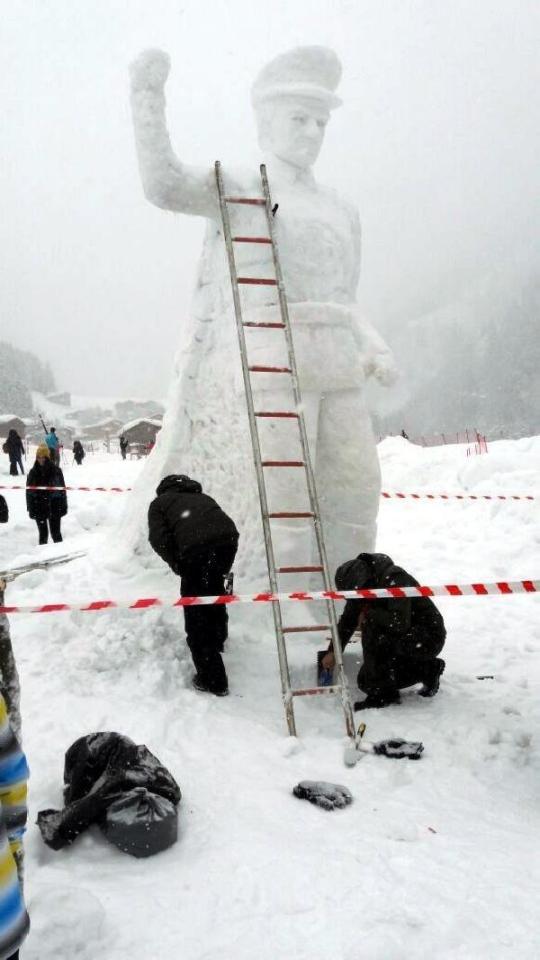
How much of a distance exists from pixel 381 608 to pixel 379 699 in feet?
1.74

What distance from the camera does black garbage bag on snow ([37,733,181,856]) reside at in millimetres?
2324

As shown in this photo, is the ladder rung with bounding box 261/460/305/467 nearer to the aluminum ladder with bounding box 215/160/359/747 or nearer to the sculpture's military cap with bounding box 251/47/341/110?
the aluminum ladder with bounding box 215/160/359/747

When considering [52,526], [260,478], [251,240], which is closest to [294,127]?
[251,240]

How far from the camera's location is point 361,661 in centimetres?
451

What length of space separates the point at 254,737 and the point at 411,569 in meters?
4.42

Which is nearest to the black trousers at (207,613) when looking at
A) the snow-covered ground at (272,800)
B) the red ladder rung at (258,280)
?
the snow-covered ground at (272,800)

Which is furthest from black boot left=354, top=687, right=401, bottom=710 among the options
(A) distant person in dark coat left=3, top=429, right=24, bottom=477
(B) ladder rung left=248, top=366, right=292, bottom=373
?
(A) distant person in dark coat left=3, top=429, right=24, bottom=477

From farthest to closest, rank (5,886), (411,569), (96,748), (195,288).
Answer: (411,569) < (195,288) < (96,748) < (5,886)

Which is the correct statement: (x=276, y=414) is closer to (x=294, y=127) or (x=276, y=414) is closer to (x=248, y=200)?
(x=248, y=200)

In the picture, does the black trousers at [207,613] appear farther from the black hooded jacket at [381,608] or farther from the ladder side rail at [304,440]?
the black hooded jacket at [381,608]

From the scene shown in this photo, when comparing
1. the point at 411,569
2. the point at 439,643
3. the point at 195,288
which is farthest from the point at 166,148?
the point at 411,569

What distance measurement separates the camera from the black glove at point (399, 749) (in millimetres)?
3182

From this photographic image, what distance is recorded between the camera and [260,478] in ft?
13.2

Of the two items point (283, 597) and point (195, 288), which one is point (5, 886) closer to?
point (283, 597)
